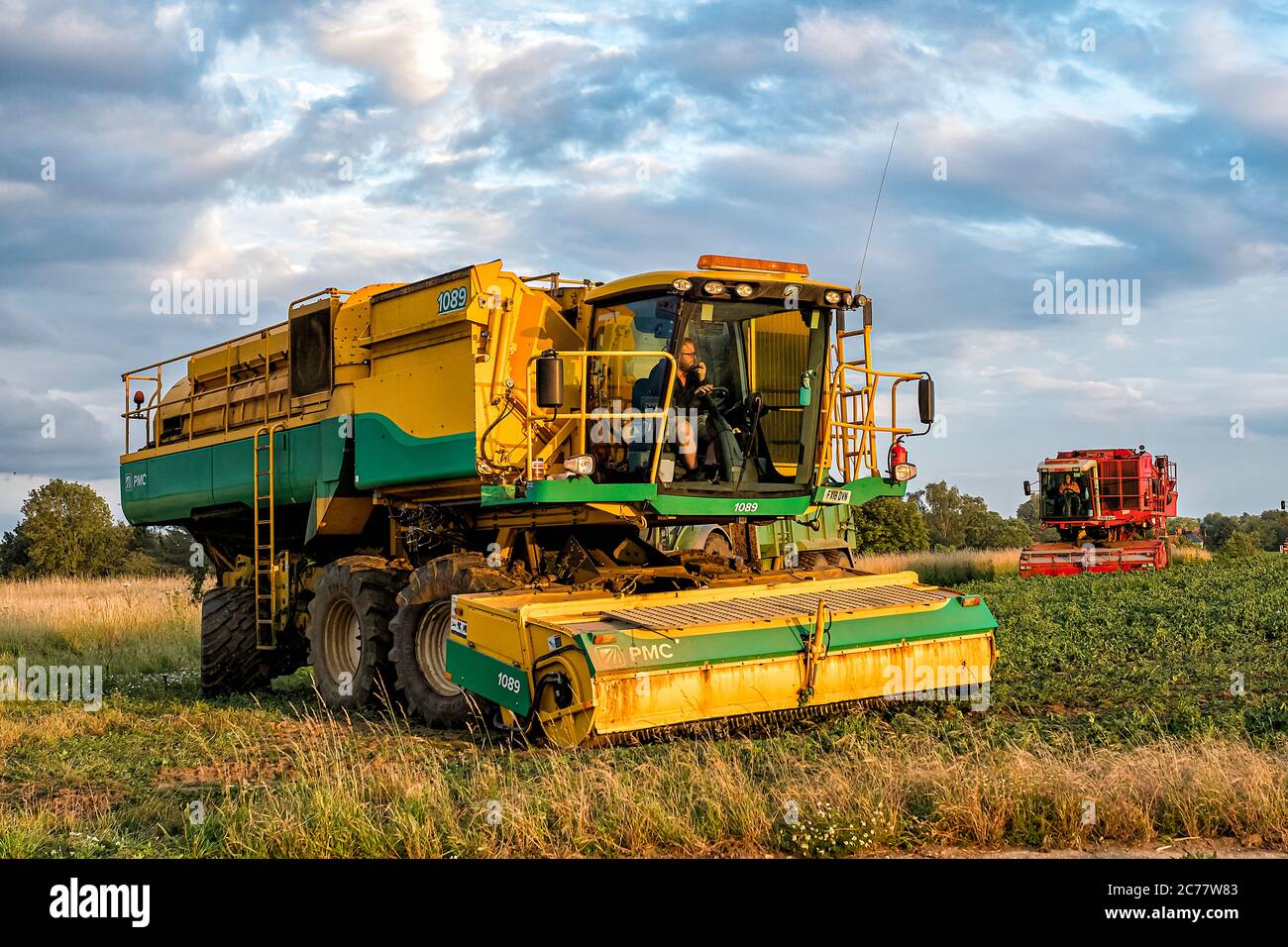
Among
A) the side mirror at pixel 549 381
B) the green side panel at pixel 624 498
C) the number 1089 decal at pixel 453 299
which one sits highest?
the number 1089 decal at pixel 453 299

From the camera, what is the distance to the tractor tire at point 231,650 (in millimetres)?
Result: 13430

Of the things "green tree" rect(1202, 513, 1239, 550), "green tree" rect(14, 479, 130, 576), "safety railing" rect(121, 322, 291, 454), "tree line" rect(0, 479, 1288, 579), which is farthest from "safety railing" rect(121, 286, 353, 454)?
"green tree" rect(1202, 513, 1239, 550)

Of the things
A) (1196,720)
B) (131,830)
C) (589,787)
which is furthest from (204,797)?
(1196,720)

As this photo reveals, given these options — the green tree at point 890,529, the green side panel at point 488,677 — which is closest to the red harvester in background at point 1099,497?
the green tree at point 890,529

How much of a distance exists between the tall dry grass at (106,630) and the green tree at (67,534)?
16.5m

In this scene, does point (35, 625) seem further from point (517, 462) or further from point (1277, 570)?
point (1277, 570)

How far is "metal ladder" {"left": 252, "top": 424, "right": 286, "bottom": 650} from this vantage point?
500 inches

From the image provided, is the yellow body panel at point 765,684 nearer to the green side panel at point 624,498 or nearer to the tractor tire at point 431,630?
the green side panel at point 624,498

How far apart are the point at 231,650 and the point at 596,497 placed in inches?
235

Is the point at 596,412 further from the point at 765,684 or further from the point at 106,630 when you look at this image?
the point at 106,630

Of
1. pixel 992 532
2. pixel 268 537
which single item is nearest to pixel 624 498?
pixel 268 537

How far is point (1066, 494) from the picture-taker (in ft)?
117

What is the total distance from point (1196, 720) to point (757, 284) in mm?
4670
